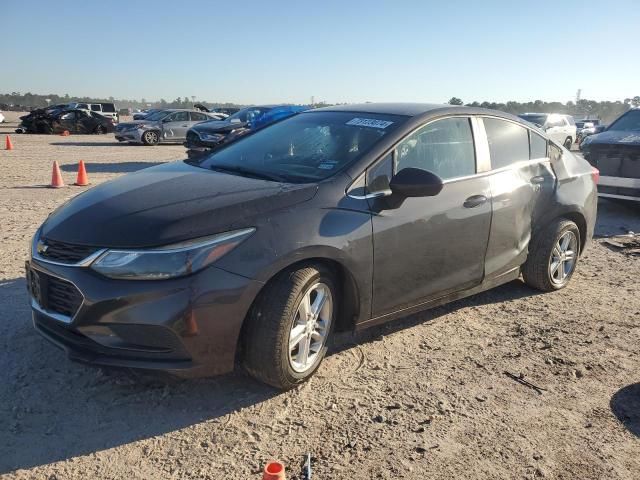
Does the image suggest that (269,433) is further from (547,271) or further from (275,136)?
(547,271)

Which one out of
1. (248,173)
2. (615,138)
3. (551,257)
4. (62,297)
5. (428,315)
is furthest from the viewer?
(615,138)

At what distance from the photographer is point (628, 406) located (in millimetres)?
3285

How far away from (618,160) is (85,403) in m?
8.82

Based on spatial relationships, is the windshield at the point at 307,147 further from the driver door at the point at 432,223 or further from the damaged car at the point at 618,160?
the damaged car at the point at 618,160

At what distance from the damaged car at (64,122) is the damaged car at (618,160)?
25228 mm

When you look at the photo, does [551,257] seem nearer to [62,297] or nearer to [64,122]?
[62,297]

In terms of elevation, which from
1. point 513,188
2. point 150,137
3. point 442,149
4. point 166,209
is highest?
point 442,149

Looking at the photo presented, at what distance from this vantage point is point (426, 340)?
405 centimetres

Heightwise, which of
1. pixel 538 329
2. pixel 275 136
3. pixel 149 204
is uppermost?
pixel 275 136

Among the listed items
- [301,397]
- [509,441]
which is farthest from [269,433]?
[509,441]

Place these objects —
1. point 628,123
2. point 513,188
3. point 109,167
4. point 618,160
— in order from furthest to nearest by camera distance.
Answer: point 109,167
point 628,123
point 618,160
point 513,188

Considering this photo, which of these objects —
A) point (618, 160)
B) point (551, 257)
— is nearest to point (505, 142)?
point (551, 257)

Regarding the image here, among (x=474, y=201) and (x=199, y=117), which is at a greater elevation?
(x=199, y=117)

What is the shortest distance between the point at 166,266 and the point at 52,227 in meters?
0.90
